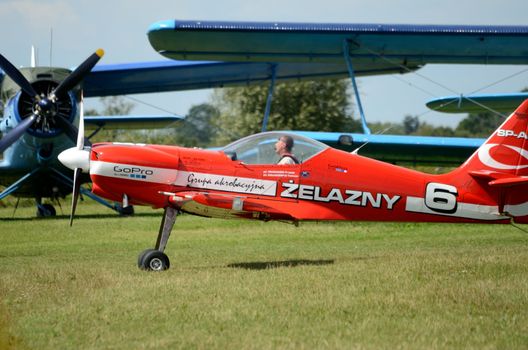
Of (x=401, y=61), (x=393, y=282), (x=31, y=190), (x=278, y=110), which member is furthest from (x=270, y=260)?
(x=278, y=110)

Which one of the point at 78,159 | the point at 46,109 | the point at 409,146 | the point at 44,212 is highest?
the point at 46,109

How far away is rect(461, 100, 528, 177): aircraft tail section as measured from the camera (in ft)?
32.4

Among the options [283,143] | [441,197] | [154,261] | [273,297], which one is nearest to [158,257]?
[154,261]

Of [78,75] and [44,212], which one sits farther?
[44,212]

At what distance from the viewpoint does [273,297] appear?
707 cm

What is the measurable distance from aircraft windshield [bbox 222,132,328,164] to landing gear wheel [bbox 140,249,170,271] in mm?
1498

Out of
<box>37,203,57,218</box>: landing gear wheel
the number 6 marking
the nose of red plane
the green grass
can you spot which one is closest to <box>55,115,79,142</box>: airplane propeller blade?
<box>37,203,57,218</box>: landing gear wheel

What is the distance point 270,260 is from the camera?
34.8ft

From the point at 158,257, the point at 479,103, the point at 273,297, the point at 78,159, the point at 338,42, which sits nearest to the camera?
the point at 273,297

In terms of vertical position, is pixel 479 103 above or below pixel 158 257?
above

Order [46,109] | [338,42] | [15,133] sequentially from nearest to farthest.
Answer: [338,42] → [15,133] → [46,109]

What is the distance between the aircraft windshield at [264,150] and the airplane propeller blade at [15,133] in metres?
8.83

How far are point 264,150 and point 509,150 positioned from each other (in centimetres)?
313

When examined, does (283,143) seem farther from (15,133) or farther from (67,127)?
(67,127)
